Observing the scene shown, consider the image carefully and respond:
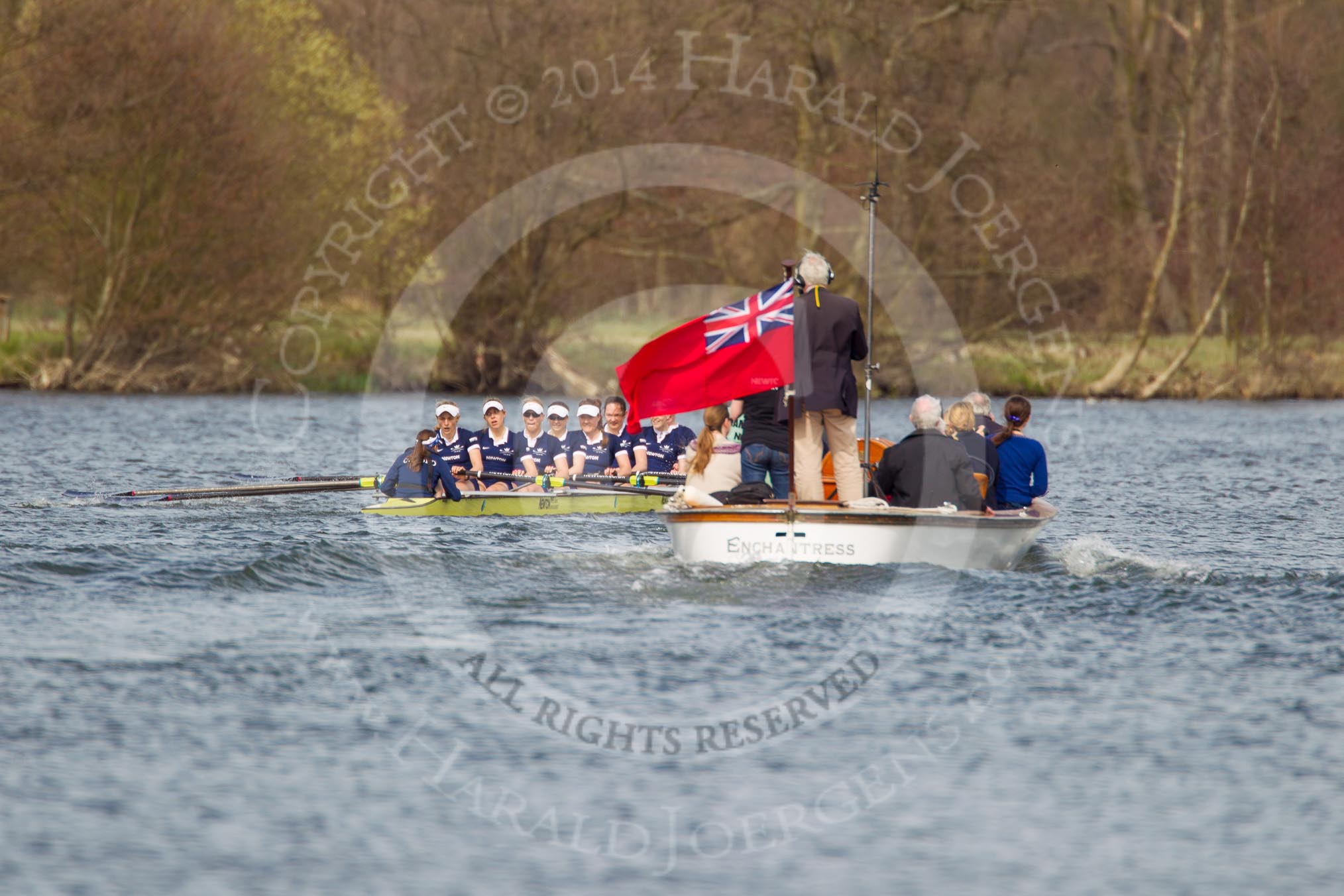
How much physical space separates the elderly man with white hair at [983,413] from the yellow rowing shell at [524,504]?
13.2 feet

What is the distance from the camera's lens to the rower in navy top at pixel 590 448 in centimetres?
1900

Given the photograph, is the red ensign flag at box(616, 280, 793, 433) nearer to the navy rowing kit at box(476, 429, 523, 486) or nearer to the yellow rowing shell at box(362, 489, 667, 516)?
the yellow rowing shell at box(362, 489, 667, 516)

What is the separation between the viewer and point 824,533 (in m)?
12.6

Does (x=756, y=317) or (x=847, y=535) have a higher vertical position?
(x=756, y=317)

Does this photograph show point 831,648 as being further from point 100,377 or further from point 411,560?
point 100,377

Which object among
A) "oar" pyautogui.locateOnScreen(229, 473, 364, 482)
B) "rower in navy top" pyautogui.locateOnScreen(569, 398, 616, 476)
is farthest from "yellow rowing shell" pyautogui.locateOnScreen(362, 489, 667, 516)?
"oar" pyautogui.locateOnScreen(229, 473, 364, 482)

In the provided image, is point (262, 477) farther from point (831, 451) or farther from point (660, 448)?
point (831, 451)

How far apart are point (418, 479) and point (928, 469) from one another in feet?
21.0

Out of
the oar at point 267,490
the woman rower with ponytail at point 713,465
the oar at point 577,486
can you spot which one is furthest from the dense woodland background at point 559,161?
the woman rower with ponytail at point 713,465

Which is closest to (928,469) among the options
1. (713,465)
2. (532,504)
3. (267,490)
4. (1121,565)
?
(713,465)

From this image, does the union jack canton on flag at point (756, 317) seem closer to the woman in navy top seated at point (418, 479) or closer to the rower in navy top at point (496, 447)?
the woman in navy top seated at point (418, 479)

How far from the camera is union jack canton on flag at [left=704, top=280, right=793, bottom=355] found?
1258 centimetres

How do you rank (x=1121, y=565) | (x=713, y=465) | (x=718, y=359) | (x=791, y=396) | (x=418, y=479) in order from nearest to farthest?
(x=791, y=396) → (x=718, y=359) → (x=713, y=465) → (x=1121, y=565) → (x=418, y=479)

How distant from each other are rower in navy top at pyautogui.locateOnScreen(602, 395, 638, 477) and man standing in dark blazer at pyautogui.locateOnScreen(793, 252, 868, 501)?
19.3 ft
